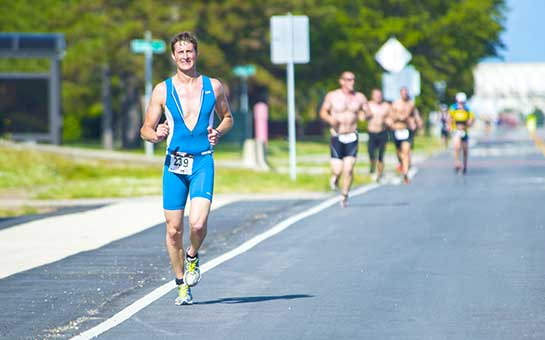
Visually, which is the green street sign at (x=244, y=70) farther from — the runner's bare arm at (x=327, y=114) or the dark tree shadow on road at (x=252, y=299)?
the dark tree shadow on road at (x=252, y=299)

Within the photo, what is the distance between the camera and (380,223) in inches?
712

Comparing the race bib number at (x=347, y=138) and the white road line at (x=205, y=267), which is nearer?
the white road line at (x=205, y=267)

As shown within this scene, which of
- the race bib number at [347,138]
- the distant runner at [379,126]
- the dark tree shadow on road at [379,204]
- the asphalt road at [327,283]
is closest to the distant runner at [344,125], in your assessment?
the race bib number at [347,138]

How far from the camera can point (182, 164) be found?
10.6 m

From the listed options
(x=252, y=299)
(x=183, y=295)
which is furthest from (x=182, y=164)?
(x=252, y=299)

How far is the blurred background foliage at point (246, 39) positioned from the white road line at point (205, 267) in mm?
25281

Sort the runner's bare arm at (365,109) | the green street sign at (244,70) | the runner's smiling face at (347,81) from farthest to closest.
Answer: the green street sign at (244,70)
the runner's bare arm at (365,109)
the runner's smiling face at (347,81)

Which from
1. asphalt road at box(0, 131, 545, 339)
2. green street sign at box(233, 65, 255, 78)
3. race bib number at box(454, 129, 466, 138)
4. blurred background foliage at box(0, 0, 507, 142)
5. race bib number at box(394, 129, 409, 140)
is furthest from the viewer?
green street sign at box(233, 65, 255, 78)

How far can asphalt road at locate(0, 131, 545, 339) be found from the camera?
949 centimetres

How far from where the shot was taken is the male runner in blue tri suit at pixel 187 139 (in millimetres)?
10547

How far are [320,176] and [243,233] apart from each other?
14156mm

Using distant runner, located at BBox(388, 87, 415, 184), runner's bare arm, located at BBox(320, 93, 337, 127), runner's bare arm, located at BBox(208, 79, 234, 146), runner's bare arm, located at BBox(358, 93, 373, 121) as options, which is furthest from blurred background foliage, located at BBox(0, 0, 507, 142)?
runner's bare arm, located at BBox(208, 79, 234, 146)

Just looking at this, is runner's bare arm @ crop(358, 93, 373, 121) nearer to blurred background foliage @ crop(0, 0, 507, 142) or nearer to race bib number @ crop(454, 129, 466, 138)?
race bib number @ crop(454, 129, 466, 138)

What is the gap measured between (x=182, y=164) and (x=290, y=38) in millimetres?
18335
